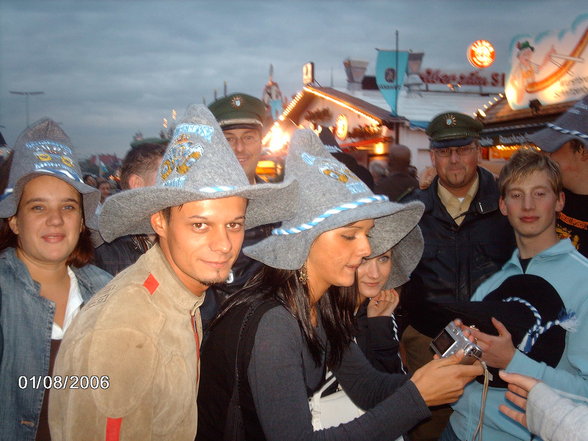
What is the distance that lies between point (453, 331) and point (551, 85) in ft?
33.5

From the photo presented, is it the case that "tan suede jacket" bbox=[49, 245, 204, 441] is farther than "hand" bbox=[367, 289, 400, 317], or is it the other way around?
"hand" bbox=[367, 289, 400, 317]

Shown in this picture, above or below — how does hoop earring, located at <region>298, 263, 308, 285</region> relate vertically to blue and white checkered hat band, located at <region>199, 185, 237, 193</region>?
below

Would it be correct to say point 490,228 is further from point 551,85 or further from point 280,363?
point 551,85

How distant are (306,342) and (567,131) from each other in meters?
2.32

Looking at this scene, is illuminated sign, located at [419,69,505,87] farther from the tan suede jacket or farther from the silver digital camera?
the tan suede jacket

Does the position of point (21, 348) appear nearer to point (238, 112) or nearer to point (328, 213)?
point (328, 213)

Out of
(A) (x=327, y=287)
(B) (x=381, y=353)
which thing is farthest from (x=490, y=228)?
(A) (x=327, y=287)

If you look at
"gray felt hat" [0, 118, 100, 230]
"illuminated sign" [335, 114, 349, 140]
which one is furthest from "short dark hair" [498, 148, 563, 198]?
"illuminated sign" [335, 114, 349, 140]

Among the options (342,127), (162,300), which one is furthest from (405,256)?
(342,127)

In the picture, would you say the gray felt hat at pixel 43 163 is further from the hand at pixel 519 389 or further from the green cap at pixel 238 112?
the hand at pixel 519 389

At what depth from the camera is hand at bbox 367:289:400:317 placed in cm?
298

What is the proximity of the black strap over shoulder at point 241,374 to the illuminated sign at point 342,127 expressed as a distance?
18531 mm

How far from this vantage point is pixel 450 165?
3.78 m

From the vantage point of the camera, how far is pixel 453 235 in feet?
11.6
